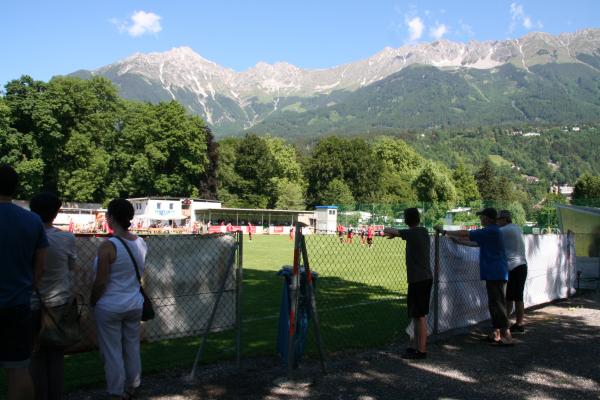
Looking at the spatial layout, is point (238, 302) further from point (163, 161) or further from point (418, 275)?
point (163, 161)

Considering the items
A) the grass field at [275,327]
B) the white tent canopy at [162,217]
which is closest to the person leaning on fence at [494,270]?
the grass field at [275,327]

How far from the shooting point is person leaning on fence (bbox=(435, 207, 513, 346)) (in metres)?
7.81

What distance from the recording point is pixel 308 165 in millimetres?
89875

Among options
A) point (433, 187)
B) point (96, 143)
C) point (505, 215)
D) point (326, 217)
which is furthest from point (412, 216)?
point (433, 187)

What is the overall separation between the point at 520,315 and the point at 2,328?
777cm

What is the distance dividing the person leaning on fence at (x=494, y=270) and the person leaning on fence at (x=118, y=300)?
4.73 m

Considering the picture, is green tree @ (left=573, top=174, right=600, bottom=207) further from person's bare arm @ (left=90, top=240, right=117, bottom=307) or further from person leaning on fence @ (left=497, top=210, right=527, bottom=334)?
person's bare arm @ (left=90, top=240, right=117, bottom=307)

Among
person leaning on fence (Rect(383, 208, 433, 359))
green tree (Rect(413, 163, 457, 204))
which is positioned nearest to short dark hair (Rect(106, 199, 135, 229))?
person leaning on fence (Rect(383, 208, 433, 359))

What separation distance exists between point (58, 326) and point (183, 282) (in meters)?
1.96

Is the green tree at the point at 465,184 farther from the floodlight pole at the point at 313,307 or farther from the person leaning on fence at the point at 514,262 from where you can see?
the floodlight pole at the point at 313,307

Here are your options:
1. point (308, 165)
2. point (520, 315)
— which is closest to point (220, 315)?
point (520, 315)

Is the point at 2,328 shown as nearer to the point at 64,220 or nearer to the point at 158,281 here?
the point at 158,281

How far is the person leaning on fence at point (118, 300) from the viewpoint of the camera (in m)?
4.52

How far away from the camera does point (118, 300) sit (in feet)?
14.9
